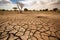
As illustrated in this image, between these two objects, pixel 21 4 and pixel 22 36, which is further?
pixel 21 4

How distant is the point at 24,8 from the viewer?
1.73 meters

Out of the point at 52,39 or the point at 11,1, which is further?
the point at 11,1

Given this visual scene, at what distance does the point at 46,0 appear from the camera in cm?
162

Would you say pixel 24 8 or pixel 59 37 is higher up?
pixel 24 8

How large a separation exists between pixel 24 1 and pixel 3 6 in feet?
1.69

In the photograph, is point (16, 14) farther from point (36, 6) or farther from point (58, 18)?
point (58, 18)

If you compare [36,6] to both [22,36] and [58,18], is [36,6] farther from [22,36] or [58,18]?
[22,36]

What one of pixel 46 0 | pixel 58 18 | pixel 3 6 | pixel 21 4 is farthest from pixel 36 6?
pixel 3 6

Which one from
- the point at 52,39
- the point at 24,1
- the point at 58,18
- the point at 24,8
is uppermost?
the point at 24,1

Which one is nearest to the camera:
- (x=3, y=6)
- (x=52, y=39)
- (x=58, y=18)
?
(x=52, y=39)

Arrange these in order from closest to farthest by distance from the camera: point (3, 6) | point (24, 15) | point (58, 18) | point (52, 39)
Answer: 1. point (52, 39)
2. point (58, 18)
3. point (3, 6)
4. point (24, 15)

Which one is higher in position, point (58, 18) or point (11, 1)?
point (11, 1)

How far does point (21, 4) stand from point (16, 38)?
1.04 metres

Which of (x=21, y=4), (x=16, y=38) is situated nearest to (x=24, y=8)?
(x=21, y=4)
